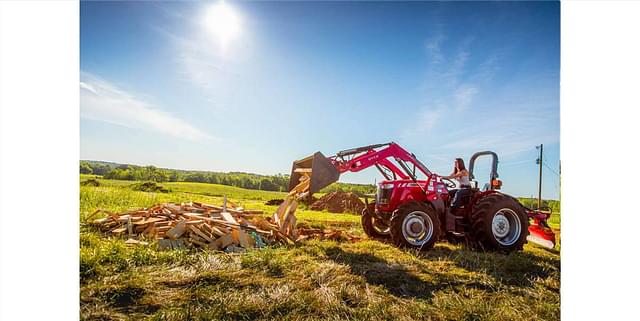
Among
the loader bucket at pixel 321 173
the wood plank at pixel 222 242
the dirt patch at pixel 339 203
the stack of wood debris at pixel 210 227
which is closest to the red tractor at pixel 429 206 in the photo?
the loader bucket at pixel 321 173

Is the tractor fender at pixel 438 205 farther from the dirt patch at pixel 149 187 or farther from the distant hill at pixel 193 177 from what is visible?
the dirt patch at pixel 149 187

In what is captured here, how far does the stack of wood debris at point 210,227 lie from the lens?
4.13 m

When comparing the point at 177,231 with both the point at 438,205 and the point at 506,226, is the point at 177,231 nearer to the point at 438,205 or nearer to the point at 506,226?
the point at 438,205

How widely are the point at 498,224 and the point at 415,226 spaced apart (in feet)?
3.87

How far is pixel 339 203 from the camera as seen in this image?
398 inches

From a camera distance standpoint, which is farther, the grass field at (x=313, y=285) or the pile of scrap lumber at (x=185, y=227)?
the pile of scrap lumber at (x=185, y=227)

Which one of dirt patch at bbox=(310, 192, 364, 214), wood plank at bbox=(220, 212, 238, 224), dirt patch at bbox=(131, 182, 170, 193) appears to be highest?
dirt patch at bbox=(131, 182, 170, 193)

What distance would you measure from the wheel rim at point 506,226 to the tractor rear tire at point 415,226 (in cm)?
88

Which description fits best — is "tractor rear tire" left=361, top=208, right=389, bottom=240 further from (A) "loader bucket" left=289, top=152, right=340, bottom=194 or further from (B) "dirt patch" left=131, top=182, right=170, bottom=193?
(B) "dirt patch" left=131, top=182, right=170, bottom=193

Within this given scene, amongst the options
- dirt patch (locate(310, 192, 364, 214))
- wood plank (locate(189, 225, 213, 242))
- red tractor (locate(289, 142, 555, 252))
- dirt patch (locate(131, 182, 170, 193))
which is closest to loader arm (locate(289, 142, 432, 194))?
red tractor (locate(289, 142, 555, 252))

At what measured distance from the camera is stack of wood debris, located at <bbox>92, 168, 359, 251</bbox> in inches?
163

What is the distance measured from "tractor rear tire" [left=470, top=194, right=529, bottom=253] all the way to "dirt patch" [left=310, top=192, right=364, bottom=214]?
5526 mm
